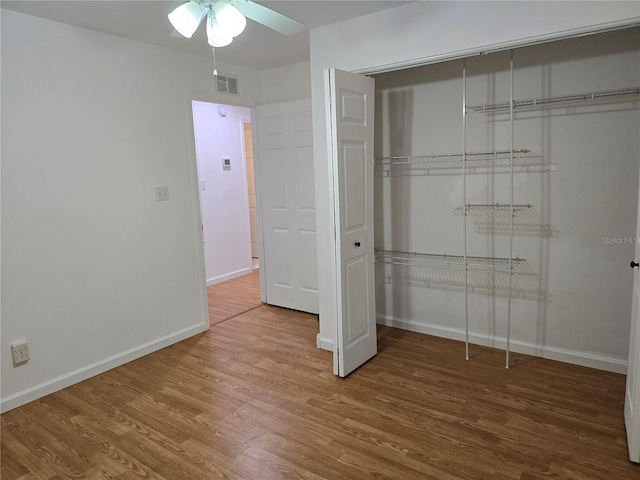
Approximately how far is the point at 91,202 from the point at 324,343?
80.4 inches

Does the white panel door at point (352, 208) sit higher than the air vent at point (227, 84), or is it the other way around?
the air vent at point (227, 84)

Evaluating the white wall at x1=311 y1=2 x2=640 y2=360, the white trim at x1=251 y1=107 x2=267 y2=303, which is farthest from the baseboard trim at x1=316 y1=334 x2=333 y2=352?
the white trim at x1=251 y1=107 x2=267 y2=303

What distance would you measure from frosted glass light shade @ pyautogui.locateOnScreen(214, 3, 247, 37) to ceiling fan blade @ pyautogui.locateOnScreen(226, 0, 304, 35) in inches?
2.6

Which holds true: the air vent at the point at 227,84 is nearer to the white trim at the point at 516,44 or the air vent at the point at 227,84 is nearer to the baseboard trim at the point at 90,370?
the white trim at the point at 516,44

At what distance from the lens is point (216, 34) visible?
1938 millimetres

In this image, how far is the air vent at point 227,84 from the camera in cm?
398

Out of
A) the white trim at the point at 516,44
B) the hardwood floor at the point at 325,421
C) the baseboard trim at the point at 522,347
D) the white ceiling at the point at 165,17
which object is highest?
the white ceiling at the point at 165,17

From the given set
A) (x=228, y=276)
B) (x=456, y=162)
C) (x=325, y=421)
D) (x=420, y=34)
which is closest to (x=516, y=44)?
(x=420, y=34)

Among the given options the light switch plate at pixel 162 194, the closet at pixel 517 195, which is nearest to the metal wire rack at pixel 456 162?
the closet at pixel 517 195

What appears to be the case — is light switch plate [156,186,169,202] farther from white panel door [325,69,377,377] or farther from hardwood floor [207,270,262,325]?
white panel door [325,69,377,377]

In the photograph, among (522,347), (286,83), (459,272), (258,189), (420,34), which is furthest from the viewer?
(258,189)

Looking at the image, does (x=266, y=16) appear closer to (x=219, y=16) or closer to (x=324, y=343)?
(x=219, y=16)

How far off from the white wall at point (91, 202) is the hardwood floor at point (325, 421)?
0.34 meters

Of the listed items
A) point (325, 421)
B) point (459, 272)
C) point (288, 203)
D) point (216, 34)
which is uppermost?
point (216, 34)
